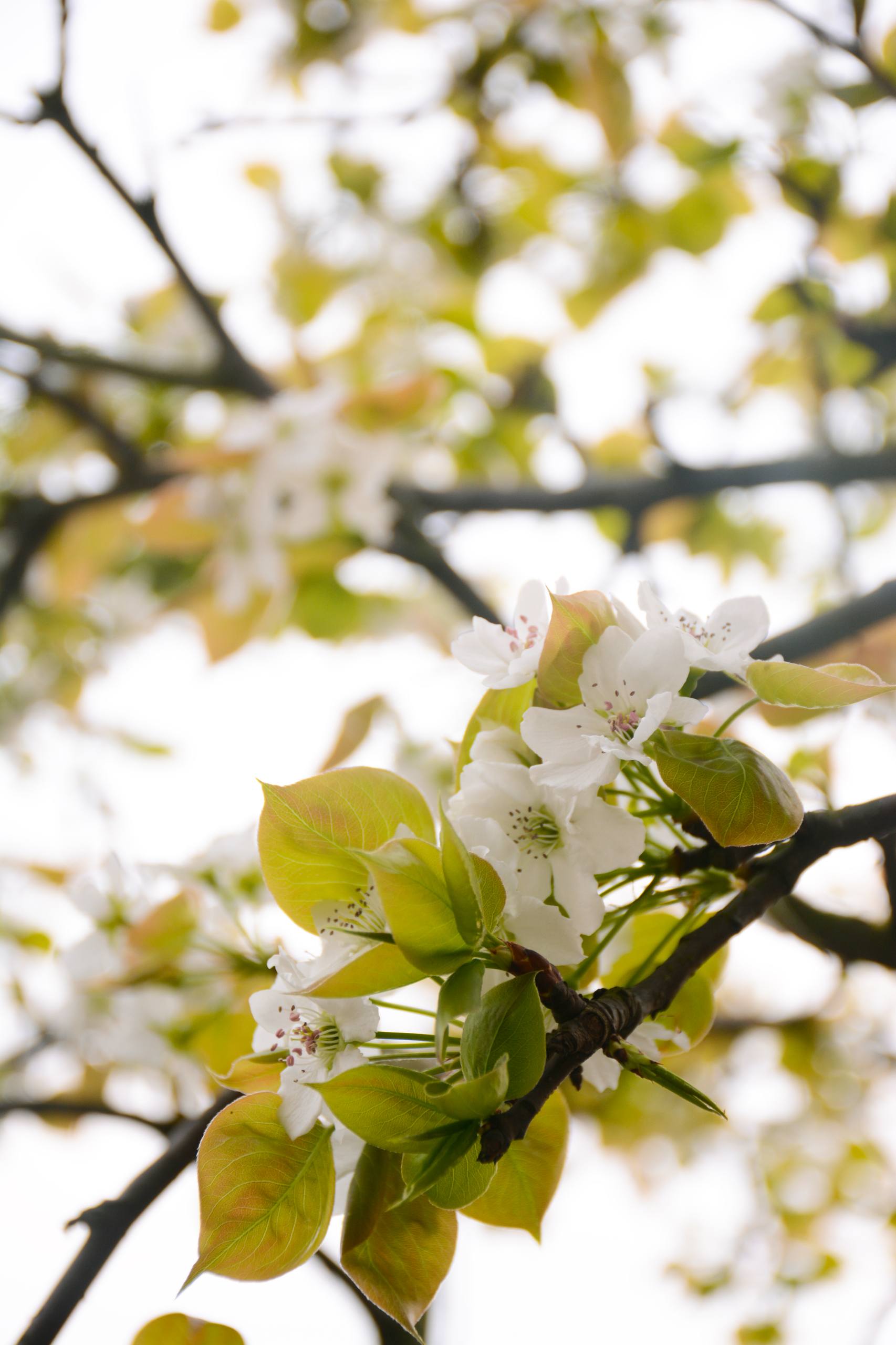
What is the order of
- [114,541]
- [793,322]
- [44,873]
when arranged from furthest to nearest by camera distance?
[114,541] < [793,322] < [44,873]

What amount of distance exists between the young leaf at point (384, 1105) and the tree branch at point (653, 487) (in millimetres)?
784

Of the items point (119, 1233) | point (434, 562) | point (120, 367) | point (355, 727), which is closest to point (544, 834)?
point (119, 1233)

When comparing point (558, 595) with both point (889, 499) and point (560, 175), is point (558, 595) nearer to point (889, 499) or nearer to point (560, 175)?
point (560, 175)

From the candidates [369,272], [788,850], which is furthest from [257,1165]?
[369,272]

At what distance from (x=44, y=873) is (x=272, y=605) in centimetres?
39

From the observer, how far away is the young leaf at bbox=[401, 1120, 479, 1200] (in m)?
0.23

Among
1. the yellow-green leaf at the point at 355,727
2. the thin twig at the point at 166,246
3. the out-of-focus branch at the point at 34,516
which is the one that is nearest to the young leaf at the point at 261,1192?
the yellow-green leaf at the point at 355,727

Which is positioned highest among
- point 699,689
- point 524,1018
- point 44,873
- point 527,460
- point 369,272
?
point 524,1018

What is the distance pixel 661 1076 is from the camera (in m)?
0.24

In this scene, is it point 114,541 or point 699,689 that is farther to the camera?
point 114,541

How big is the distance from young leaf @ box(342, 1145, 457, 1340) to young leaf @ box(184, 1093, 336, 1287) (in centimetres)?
1

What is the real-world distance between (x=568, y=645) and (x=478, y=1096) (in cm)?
14

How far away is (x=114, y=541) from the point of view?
1401 mm

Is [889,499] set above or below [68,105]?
below
